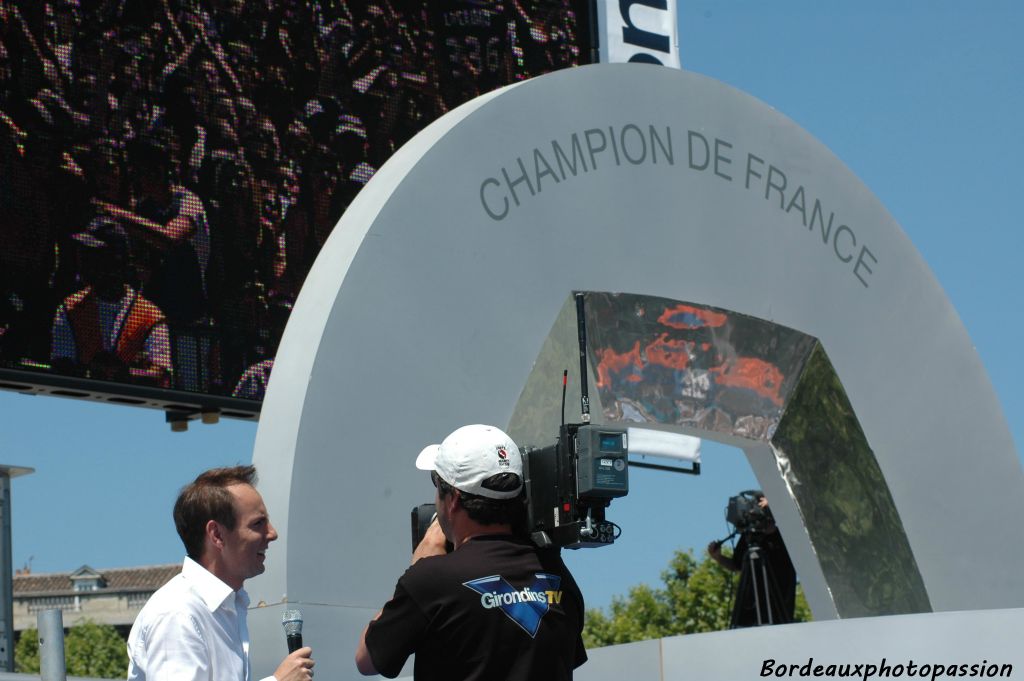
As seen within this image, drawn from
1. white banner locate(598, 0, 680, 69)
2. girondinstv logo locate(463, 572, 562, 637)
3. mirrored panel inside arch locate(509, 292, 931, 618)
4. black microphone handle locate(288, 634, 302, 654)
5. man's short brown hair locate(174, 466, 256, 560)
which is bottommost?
black microphone handle locate(288, 634, 302, 654)

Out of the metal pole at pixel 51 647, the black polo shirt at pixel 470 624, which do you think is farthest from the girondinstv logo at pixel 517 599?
the metal pole at pixel 51 647

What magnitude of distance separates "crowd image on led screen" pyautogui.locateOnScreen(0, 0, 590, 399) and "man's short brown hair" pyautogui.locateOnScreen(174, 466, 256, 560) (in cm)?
342

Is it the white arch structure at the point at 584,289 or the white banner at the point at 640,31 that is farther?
the white banner at the point at 640,31

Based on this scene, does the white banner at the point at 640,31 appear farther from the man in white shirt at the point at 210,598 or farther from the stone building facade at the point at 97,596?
the stone building facade at the point at 97,596

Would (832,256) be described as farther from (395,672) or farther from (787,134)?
(395,672)

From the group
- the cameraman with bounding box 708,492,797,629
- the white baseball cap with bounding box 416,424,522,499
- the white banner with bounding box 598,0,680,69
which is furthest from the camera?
the white banner with bounding box 598,0,680,69

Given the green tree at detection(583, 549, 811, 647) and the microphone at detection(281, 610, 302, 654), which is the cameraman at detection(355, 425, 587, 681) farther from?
the green tree at detection(583, 549, 811, 647)

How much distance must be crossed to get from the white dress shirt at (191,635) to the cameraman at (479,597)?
292 mm

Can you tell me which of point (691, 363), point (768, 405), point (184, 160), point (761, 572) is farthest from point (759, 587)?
point (184, 160)

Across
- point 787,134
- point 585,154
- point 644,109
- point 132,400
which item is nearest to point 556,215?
point 585,154

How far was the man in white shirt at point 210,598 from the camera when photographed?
3.10 m

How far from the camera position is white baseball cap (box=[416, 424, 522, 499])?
10.6 ft

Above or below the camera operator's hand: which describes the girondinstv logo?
below

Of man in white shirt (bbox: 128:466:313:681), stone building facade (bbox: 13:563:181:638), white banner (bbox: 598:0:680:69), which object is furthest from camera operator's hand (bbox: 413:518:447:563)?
stone building facade (bbox: 13:563:181:638)
